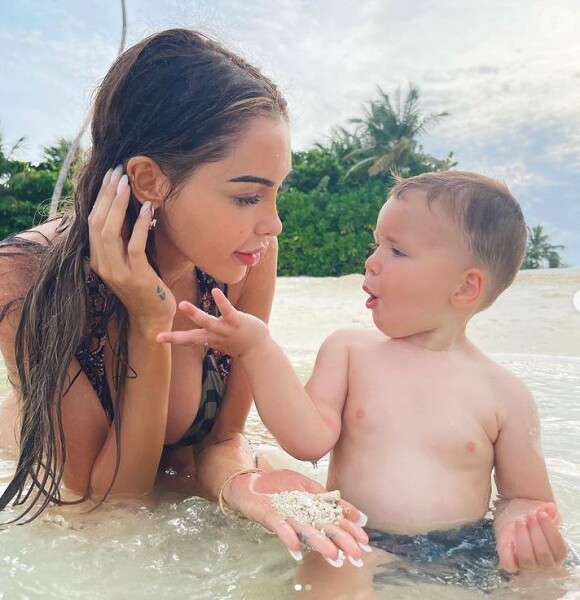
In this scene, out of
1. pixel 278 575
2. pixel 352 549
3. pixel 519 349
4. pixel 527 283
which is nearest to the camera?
pixel 352 549

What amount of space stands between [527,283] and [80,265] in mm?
13092

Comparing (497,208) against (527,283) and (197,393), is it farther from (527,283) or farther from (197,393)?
(527,283)

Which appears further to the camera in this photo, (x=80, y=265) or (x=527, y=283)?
(x=527, y=283)

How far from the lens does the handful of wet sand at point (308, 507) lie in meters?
1.86

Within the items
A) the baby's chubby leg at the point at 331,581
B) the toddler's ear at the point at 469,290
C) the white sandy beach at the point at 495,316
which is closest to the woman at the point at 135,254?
the baby's chubby leg at the point at 331,581

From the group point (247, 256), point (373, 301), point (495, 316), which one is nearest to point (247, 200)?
point (247, 256)

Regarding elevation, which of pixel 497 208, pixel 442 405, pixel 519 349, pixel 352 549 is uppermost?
pixel 497 208

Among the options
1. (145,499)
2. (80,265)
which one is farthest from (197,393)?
(80,265)

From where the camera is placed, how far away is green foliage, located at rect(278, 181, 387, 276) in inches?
766

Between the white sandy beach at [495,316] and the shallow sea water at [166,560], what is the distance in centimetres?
419

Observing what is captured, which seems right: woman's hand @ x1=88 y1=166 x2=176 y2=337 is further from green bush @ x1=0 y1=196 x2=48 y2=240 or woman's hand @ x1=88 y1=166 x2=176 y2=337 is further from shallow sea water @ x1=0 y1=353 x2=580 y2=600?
green bush @ x1=0 y1=196 x2=48 y2=240

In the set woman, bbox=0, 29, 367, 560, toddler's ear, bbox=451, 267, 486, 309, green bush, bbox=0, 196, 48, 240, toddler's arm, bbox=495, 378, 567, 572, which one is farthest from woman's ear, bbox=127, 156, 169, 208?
green bush, bbox=0, 196, 48, 240

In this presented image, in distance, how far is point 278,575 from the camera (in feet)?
6.74

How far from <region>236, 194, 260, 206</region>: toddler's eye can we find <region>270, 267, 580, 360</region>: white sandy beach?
175 inches
